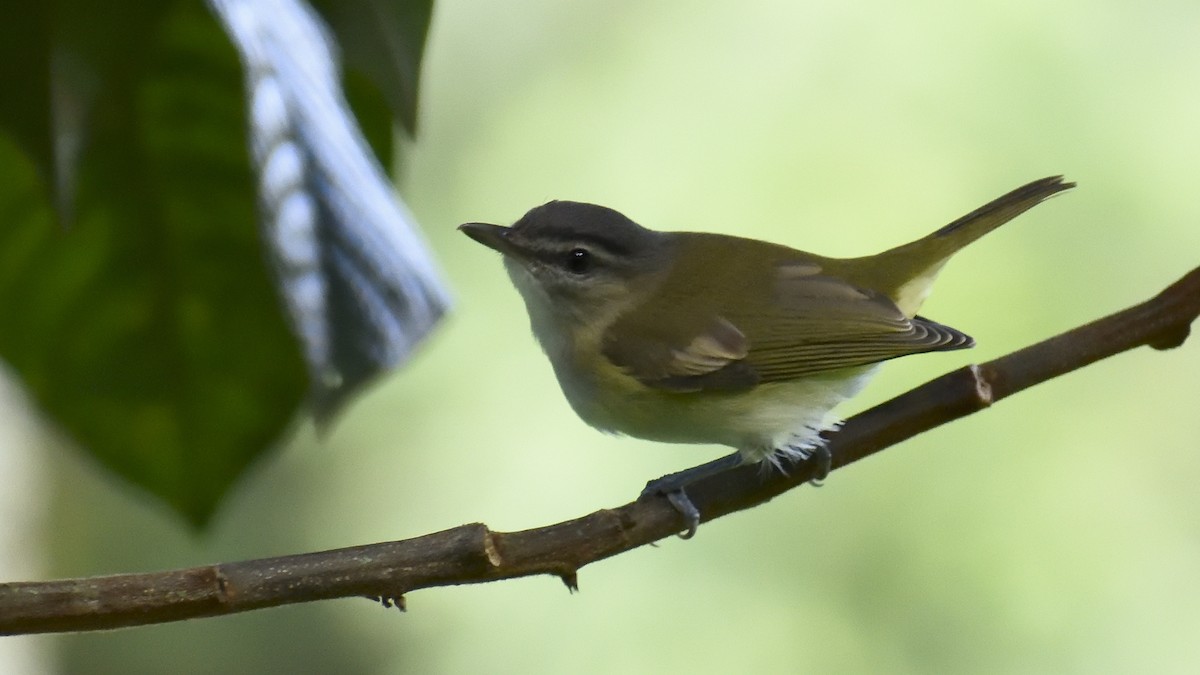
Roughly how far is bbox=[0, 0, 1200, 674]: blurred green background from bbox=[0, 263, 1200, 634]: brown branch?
1.62m

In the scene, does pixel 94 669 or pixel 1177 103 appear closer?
pixel 1177 103

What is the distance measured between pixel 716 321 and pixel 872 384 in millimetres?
1149

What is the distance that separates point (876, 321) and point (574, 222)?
0.49 metres

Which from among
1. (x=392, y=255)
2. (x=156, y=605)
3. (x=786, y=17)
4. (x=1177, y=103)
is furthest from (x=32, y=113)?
(x=1177, y=103)

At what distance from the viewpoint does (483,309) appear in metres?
3.53

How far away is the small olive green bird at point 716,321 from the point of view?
1933 mm

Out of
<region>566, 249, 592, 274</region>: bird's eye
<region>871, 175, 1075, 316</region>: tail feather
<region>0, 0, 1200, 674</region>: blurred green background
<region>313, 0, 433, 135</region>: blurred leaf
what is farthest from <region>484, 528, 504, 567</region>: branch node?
<region>0, 0, 1200, 674</region>: blurred green background

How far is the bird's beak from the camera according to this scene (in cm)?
190

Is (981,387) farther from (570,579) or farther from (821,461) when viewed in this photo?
(570,579)

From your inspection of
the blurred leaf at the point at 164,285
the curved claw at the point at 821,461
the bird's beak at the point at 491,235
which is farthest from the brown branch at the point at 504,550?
the bird's beak at the point at 491,235

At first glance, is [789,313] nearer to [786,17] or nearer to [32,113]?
[32,113]

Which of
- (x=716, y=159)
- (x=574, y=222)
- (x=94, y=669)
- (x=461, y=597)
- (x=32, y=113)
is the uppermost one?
(x=32, y=113)

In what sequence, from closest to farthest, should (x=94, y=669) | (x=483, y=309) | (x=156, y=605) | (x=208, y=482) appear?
Result: (x=156, y=605), (x=208, y=482), (x=483, y=309), (x=94, y=669)

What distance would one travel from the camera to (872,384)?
3057mm
